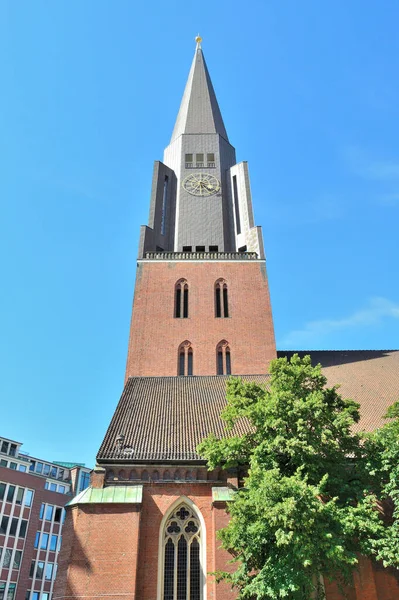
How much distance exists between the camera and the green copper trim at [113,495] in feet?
53.6

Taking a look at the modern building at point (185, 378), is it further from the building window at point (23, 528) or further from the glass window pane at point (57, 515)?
the glass window pane at point (57, 515)

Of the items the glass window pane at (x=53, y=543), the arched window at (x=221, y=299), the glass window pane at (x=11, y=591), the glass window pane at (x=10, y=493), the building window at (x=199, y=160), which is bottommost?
the glass window pane at (x=11, y=591)

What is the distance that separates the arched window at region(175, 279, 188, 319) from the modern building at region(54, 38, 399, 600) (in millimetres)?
70

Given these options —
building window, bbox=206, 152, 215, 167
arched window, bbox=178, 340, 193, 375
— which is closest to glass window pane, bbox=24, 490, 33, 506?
arched window, bbox=178, 340, 193, 375

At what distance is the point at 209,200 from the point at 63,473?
4106 cm

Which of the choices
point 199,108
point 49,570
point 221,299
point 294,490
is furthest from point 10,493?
point 294,490

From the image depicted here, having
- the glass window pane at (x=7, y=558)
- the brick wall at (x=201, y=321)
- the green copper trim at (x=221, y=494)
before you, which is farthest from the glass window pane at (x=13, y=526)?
the green copper trim at (x=221, y=494)

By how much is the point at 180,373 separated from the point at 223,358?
2224mm

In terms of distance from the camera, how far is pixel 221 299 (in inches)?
1062

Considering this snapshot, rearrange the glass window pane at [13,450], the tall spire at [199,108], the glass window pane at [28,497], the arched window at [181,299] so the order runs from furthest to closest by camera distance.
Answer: the glass window pane at [13,450] < the glass window pane at [28,497] < the tall spire at [199,108] < the arched window at [181,299]

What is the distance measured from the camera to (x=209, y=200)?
31.1 metres

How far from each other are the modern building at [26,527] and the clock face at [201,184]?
31.3 m

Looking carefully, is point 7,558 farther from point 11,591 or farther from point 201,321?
point 201,321

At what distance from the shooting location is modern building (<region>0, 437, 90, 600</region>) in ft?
146
